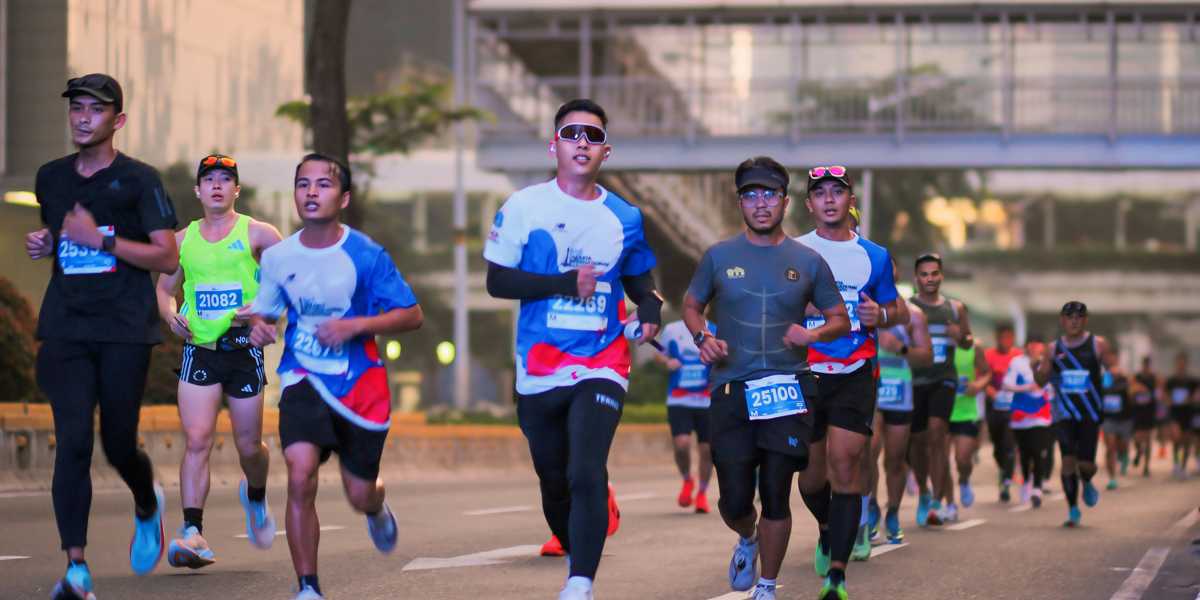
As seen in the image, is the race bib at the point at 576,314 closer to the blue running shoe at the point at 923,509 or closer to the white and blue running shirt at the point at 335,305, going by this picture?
the white and blue running shirt at the point at 335,305

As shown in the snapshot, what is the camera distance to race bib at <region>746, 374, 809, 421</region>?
936 centimetres

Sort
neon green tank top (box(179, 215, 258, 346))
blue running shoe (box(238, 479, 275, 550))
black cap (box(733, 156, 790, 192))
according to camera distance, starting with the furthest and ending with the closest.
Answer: neon green tank top (box(179, 215, 258, 346)) → blue running shoe (box(238, 479, 275, 550)) → black cap (box(733, 156, 790, 192))

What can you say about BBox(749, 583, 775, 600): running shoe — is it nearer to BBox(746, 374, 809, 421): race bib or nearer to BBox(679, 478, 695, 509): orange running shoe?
BBox(746, 374, 809, 421): race bib

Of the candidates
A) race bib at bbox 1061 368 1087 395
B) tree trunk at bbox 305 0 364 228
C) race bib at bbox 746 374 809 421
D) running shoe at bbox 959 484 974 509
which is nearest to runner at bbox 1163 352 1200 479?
running shoe at bbox 959 484 974 509

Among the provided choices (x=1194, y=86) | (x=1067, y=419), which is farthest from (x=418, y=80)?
(x=1067, y=419)

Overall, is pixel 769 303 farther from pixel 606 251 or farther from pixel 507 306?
pixel 507 306

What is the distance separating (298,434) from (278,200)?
28.3 metres

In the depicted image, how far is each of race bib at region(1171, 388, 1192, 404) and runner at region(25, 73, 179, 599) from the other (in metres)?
28.7

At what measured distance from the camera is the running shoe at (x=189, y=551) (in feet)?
35.4

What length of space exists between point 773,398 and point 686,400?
928 centimetres

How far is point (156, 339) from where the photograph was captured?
9344mm

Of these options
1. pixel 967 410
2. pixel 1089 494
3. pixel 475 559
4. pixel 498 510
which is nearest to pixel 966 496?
pixel 967 410

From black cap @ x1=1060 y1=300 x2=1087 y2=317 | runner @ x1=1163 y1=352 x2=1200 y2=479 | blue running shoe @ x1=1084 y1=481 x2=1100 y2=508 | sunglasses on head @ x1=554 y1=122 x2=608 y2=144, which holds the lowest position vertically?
runner @ x1=1163 y1=352 x2=1200 y2=479

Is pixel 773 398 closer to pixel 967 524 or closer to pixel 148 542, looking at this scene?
pixel 148 542
